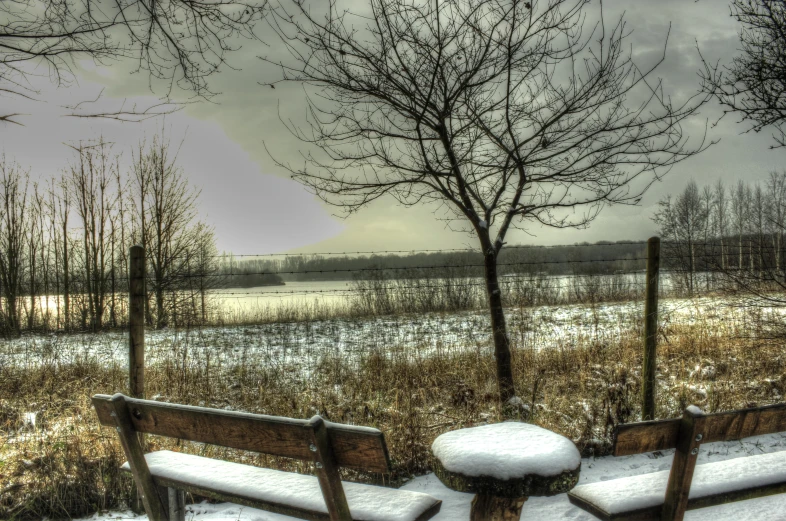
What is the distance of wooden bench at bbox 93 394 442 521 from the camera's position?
5.66 feet

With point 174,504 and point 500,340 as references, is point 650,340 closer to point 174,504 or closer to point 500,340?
point 500,340

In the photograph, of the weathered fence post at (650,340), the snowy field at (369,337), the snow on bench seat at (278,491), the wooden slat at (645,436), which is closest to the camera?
the wooden slat at (645,436)

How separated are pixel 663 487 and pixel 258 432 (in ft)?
5.78

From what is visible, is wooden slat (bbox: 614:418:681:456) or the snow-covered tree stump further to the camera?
the snow-covered tree stump

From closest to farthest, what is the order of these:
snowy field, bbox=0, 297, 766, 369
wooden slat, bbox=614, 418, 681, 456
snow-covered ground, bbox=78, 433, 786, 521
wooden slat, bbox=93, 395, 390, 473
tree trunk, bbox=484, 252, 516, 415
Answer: wooden slat, bbox=93, 395, 390, 473 < wooden slat, bbox=614, 418, 681, 456 < snow-covered ground, bbox=78, 433, 786, 521 < tree trunk, bbox=484, 252, 516, 415 < snowy field, bbox=0, 297, 766, 369

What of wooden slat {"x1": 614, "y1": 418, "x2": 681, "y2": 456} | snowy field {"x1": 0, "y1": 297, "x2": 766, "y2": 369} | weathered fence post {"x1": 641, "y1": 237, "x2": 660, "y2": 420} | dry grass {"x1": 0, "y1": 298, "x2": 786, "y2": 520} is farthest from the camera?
snowy field {"x1": 0, "y1": 297, "x2": 766, "y2": 369}

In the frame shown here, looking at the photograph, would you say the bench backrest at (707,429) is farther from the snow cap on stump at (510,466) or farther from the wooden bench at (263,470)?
the wooden bench at (263,470)

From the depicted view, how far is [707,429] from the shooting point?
1.93 metres

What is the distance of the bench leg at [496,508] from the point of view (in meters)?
2.21

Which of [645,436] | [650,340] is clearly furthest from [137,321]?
[650,340]

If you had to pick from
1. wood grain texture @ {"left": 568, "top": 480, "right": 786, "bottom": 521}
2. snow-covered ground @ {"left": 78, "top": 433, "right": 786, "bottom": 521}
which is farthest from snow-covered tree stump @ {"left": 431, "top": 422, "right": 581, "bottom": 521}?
snow-covered ground @ {"left": 78, "top": 433, "right": 786, "bottom": 521}

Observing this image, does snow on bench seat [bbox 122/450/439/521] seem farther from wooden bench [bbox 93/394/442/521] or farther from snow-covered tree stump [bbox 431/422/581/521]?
snow-covered tree stump [bbox 431/422/581/521]

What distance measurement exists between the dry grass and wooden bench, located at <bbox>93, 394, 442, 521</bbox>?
1.71m

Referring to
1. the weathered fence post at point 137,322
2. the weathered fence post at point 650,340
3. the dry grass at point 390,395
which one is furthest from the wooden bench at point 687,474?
the weathered fence post at point 137,322
